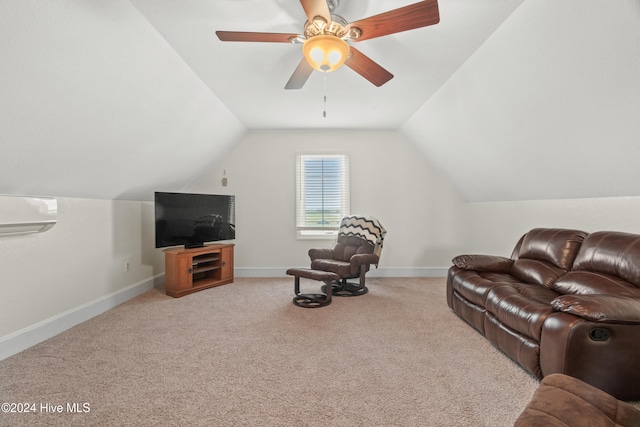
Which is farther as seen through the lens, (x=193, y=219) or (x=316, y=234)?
(x=316, y=234)

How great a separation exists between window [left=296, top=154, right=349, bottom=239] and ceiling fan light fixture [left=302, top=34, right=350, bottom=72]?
3.47m

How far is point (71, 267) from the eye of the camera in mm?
3162

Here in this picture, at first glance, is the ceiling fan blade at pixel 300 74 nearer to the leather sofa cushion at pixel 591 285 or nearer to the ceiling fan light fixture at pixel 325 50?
the ceiling fan light fixture at pixel 325 50

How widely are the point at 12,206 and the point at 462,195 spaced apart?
564cm

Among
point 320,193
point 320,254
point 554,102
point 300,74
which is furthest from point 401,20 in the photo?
point 320,193

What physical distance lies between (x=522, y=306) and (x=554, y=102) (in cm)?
164

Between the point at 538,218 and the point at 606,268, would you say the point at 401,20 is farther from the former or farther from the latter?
the point at 538,218

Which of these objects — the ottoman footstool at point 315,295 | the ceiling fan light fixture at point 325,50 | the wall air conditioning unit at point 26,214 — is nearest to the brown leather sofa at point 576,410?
the ceiling fan light fixture at point 325,50

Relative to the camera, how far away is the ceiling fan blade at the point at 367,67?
218cm

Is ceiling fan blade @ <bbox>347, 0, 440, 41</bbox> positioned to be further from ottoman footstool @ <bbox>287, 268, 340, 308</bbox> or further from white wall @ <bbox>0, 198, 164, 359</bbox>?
white wall @ <bbox>0, 198, 164, 359</bbox>

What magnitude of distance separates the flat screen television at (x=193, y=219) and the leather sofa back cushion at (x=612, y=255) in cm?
443

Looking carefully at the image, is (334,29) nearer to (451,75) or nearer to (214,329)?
(451,75)

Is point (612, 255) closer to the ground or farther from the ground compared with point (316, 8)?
closer to the ground

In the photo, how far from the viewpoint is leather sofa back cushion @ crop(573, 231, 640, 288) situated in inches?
85.4
